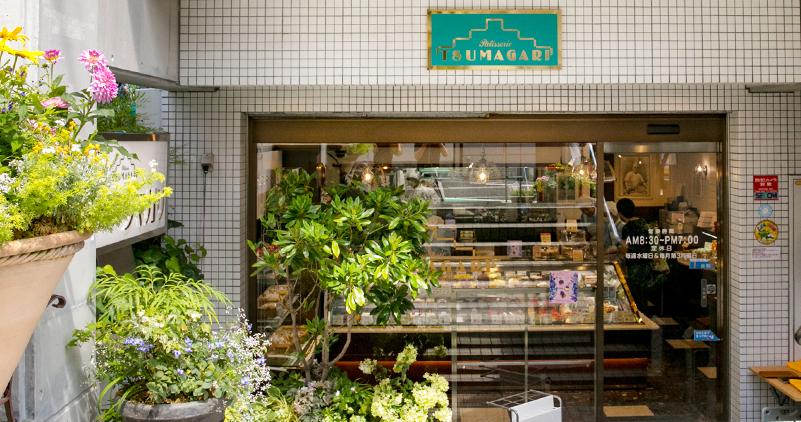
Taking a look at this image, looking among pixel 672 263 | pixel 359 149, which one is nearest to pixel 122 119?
pixel 359 149

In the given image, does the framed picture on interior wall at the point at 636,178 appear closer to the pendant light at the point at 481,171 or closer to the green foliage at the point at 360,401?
the pendant light at the point at 481,171

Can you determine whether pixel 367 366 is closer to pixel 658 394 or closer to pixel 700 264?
pixel 658 394

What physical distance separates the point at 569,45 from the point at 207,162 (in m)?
2.55

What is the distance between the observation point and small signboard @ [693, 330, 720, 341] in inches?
174

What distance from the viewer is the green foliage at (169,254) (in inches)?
142

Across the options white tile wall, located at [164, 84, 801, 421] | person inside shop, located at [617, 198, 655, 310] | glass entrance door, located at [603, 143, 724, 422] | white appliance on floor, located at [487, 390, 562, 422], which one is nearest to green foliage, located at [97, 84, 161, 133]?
white tile wall, located at [164, 84, 801, 421]

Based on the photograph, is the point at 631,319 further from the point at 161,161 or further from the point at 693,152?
the point at 161,161

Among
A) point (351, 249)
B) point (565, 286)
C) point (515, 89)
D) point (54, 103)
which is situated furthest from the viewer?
point (565, 286)

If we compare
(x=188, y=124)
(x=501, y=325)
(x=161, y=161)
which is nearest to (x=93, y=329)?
(x=161, y=161)

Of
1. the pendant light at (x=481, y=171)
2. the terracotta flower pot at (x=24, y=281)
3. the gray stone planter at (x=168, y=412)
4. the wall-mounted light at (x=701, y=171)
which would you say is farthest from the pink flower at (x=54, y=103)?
the wall-mounted light at (x=701, y=171)

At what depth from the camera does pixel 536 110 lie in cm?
422

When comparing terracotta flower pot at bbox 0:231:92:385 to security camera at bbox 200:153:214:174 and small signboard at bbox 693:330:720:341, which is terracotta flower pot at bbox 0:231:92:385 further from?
small signboard at bbox 693:330:720:341

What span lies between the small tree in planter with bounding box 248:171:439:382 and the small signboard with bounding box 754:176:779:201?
8.12 ft

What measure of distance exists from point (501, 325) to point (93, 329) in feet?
10.8
